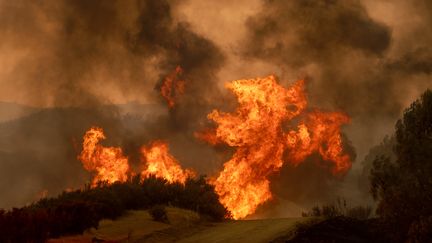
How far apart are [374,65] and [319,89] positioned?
14.9 feet

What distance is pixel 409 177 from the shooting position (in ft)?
29.3

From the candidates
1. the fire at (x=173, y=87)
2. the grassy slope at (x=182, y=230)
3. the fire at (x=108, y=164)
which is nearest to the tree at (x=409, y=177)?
the grassy slope at (x=182, y=230)

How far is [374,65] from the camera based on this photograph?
32.9m

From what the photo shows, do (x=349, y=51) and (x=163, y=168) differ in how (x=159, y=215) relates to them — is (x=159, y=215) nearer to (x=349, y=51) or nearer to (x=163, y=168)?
(x=163, y=168)

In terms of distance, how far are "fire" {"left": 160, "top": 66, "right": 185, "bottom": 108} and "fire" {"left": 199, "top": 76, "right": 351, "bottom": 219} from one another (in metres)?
10.2

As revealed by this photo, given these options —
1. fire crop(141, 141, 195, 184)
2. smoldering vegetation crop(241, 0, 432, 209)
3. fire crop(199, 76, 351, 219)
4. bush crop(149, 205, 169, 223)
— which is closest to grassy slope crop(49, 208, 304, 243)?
bush crop(149, 205, 169, 223)

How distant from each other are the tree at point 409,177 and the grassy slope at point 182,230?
6.27ft

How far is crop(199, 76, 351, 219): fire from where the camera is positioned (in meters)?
19.3

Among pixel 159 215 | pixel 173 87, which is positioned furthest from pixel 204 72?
pixel 159 215

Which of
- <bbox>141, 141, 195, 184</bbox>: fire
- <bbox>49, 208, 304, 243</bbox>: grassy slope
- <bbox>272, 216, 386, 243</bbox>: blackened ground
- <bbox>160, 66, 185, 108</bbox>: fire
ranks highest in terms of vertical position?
<bbox>160, 66, 185, 108</bbox>: fire

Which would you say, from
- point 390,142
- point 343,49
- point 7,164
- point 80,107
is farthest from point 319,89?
point 7,164

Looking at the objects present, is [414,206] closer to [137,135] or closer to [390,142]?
[390,142]

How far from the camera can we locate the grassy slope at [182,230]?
890 centimetres

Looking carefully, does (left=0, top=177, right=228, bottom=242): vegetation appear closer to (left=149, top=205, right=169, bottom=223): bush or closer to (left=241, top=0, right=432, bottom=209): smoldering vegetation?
(left=149, top=205, right=169, bottom=223): bush
